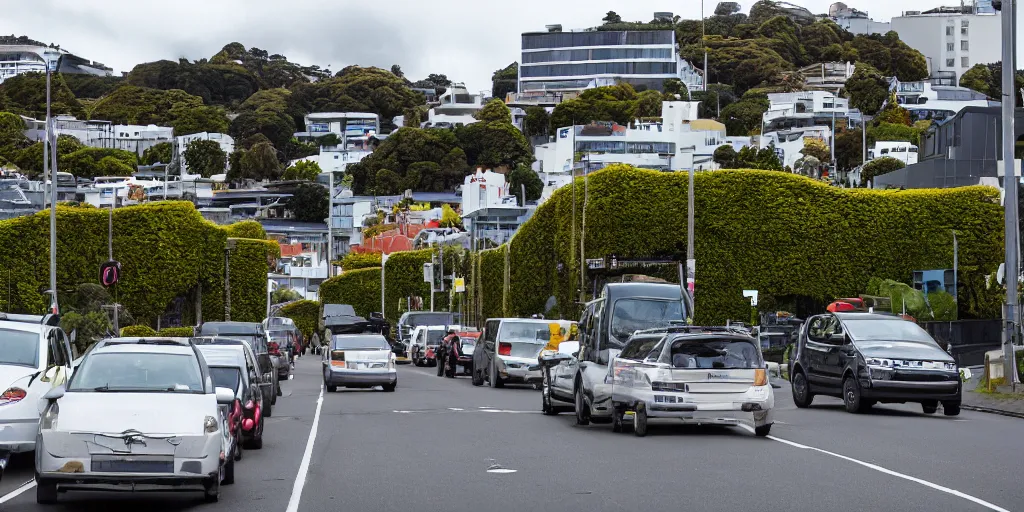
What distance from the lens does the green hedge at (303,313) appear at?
11200 centimetres

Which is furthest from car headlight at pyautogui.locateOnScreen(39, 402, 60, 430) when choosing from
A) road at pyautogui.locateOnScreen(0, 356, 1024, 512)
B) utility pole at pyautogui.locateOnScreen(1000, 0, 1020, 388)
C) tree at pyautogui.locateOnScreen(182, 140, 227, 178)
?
tree at pyautogui.locateOnScreen(182, 140, 227, 178)

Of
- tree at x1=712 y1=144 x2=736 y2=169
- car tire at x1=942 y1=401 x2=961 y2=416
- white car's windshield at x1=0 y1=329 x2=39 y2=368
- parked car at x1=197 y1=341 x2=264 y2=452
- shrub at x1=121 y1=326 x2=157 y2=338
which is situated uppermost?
tree at x1=712 y1=144 x2=736 y2=169

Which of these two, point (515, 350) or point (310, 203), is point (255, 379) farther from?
point (310, 203)

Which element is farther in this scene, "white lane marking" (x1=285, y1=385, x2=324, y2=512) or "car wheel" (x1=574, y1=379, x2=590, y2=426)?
"car wheel" (x1=574, y1=379, x2=590, y2=426)

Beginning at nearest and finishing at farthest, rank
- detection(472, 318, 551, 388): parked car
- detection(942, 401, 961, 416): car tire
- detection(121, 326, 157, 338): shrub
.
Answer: detection(942, 401, 961, 416): car tire < detection(472, 318, 551, 388): parked car < detection(121, 326, 157, 338): shrub

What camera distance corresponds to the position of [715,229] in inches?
2094

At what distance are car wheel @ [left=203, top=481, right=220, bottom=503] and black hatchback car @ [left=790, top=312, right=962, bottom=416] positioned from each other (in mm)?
14335

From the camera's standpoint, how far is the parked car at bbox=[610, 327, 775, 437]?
19188mm

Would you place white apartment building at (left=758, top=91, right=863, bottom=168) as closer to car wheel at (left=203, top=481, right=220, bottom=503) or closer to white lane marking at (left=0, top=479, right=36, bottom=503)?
white lane marking at (left=0, top=479, right=36, bottom=503)

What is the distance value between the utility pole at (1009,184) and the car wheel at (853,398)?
4.99 meters

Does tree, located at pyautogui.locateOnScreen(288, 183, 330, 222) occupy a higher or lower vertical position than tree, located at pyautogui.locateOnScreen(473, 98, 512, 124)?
lower

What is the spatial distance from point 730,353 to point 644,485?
19.8ft

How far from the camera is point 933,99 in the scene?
163000 mm

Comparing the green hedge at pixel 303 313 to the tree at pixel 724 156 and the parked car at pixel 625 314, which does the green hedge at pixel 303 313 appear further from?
the parked car at pixel 625 314
